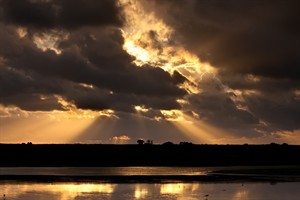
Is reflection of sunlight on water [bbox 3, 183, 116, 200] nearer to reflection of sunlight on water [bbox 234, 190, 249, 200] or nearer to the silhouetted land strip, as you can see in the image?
reflection of sunlight on water [bbox 234, 190, 249, 200]

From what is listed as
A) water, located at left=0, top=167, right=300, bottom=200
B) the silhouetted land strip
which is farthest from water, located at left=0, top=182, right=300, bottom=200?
the silhouetted land strip

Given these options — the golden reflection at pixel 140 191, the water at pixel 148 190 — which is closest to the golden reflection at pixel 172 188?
the water at pixel 148 190

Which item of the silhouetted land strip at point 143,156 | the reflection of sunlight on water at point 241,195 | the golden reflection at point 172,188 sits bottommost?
the reflection of sunlight on water at point 241,195

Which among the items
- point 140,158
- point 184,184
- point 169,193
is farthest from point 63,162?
point 169,193

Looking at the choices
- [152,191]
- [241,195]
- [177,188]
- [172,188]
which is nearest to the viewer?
[241,195]

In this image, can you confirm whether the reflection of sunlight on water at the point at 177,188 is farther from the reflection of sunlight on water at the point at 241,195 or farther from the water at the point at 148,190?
the reflection of sunlight on water at the point at 241,195

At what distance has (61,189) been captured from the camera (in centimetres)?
6475

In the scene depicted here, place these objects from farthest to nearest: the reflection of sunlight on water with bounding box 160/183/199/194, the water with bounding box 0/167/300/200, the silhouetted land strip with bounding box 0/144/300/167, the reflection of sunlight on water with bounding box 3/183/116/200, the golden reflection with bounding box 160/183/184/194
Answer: the silhouetted land strip with bounding box 0/144/300/167, the reflection of sunlight on water with bounding box 160/183/199/194, the golden reflection with bounding box 160/183/184/194, the reflection of sunlight on water with bounding box 3/183/116/200, the water with bounding box 0/167/300/200

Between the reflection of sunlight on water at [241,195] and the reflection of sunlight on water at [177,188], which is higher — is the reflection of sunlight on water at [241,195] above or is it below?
below

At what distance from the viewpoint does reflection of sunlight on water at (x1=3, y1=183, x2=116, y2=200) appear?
2324 inches

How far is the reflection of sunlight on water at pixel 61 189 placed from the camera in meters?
59.0

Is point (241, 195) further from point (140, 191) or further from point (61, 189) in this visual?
point (61, 189)

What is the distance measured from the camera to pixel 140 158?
556ft

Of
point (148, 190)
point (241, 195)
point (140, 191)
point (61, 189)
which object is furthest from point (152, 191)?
point (61, 189)
